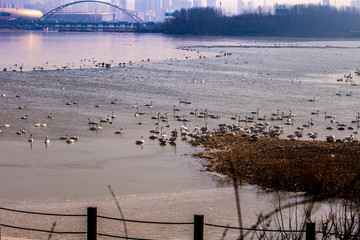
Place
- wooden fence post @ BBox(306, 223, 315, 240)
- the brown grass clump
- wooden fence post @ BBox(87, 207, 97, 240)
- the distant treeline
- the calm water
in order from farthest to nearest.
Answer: the distant treeline
the brown grass clump
the calm water
wooden fence post @ BBox(87, 207, 97, 240)
wooden fence post @ BBox(306, 223, 315, 240)

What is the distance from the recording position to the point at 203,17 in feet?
516

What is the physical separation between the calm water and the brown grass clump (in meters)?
0.80

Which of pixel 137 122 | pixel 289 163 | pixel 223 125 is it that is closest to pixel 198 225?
pixel 289 163

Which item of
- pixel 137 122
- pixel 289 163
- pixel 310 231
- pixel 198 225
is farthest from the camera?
pixel 137 122

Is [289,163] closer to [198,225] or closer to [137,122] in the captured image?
[137,122]

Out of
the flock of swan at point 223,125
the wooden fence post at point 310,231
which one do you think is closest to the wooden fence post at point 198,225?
the wooden fence post at point 310,231

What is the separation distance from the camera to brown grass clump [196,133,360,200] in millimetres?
14266

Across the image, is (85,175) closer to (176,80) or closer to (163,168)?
(163,168)

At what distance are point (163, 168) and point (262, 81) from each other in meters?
24.9

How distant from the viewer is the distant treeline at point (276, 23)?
148500 millimetres

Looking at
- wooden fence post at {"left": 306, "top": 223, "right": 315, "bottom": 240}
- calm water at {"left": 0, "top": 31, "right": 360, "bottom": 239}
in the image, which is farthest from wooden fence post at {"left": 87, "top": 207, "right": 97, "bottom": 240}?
calm water at {"left": 0, "top": 31, "right": 360, "bottom": 239}

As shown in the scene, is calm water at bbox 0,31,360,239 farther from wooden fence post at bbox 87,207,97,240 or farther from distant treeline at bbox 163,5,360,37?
distant treeline at bbox 163,5,360,37

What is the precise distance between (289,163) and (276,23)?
13992 centimetres

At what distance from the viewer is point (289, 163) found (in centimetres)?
1608
